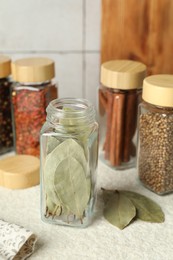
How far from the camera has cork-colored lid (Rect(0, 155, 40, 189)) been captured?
31.4 inches

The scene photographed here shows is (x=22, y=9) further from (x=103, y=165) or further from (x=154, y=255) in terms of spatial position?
(x=154, y=255)

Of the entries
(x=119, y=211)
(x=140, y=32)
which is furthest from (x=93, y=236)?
(x=140, y=32)

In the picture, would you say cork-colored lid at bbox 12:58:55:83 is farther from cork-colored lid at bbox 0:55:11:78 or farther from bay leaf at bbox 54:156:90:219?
bay leaf at bbox 54:156:90:219

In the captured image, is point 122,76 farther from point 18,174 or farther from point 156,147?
point 18,174

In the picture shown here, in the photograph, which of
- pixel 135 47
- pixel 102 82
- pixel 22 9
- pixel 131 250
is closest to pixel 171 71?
pixel 135 47

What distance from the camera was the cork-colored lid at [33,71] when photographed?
0.83 m

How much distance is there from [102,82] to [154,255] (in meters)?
0.33

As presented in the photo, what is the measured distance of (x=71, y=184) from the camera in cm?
68

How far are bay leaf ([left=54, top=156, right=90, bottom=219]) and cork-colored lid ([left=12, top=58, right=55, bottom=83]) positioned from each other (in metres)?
0.22

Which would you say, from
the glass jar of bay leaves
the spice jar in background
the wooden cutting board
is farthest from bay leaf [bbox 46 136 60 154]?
the wooden cutting board

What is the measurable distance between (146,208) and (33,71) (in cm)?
31

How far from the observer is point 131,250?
0.65 meters

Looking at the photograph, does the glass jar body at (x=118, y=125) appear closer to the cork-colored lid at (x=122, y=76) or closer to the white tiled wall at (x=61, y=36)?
the cork-colored lid at (x=122, y=76)

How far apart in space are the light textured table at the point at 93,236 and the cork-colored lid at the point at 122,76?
19 cm
